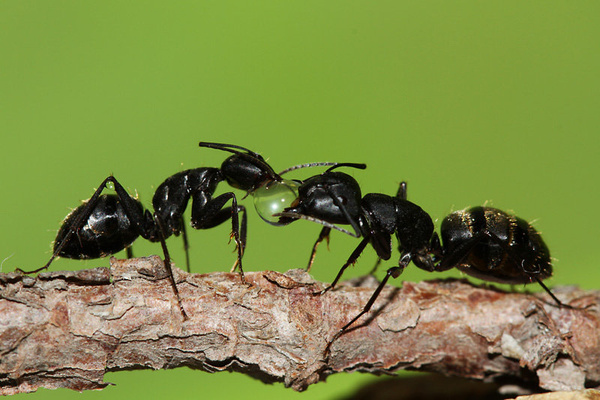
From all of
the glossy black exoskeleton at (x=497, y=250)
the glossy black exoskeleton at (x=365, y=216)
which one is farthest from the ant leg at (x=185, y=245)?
the glossy black exoskeleton at (x=497, y=250)

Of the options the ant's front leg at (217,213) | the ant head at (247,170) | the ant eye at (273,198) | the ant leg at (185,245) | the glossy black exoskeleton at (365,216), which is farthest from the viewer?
the ant leg at (185,245)

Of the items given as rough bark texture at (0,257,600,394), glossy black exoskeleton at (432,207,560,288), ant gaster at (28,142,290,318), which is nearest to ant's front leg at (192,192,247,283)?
ant gaster at (28,142,290,318)

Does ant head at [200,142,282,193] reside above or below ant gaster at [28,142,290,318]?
above

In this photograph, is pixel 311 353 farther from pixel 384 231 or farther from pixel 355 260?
pixel 384 231

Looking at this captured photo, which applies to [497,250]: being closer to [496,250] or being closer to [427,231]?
[496,250]

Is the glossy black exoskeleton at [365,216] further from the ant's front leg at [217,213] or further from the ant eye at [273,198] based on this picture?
the ant's front leg at [217,213]

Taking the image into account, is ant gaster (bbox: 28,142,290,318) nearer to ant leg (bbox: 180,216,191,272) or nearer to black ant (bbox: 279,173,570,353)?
ant leg (bbox: 180,216,191,272)
